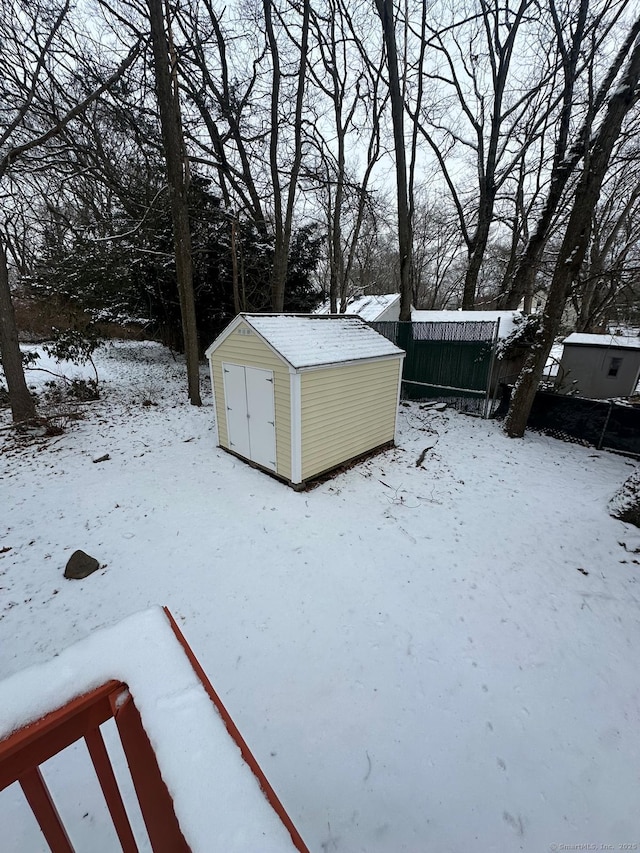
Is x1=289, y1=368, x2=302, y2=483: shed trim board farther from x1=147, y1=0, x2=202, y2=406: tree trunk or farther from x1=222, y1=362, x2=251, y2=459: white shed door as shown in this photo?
x1=147, y1=0, x2=202, y2=406: tree trunk

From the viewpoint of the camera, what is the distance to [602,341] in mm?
11500

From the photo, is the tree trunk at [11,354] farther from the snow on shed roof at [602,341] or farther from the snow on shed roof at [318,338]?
the snow on shed roof at [602,341]

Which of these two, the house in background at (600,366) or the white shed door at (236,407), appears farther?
the house in background at (600,366)

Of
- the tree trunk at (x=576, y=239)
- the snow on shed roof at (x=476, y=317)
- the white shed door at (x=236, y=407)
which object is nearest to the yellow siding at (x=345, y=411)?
the white shed door at (x=236, y=407)

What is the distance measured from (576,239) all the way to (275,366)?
6640 millimetres

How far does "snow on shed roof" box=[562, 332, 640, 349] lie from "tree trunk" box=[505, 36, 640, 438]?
529cm

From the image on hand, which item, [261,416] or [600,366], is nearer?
[261,416]

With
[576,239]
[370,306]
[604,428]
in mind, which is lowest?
[604,428]

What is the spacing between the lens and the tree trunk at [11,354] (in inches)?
279

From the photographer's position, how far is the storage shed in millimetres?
5465

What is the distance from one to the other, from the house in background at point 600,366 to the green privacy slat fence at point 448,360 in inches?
130

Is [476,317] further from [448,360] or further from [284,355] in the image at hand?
[284,355]

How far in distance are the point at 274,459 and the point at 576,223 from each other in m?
7.52

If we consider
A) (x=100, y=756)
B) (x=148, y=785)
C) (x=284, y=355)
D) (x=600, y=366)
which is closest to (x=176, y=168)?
(x=284, y=355)
